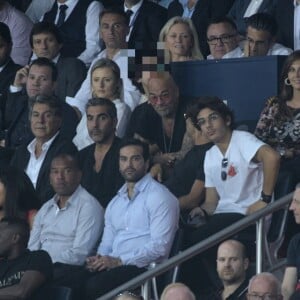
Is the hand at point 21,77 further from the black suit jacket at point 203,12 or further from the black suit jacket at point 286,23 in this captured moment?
the black suit jacket at point 286,23

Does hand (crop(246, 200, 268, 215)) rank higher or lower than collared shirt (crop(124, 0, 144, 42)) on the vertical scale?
lower

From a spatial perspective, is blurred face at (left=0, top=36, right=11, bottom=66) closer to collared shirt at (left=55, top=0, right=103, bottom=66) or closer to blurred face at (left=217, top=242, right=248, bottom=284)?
collared shirt at (left=55, top=0, right=103, bottom=66)

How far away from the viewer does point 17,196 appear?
1133 centimetres

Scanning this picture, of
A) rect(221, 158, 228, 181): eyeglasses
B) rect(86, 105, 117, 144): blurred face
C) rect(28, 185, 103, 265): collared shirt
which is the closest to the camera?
rect(221, 158, 228, 181): eyeglasses

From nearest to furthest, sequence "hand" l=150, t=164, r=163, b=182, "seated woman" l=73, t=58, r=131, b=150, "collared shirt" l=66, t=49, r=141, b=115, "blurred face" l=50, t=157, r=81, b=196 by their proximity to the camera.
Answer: "blurred face" l=50, t=157, r=81, b=196, "hand" l=150, t=164, r=163, b=182, "seated woman" l=73, t=58, r=131, b=150, "collared shirt" l=66, t=49, r=141, b=115

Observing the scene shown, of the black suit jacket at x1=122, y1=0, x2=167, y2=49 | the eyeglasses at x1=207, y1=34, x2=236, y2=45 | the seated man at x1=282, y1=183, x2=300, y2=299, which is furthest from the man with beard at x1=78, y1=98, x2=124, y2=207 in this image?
the seated man at x1=282, y1=183, x2=300, y2=299

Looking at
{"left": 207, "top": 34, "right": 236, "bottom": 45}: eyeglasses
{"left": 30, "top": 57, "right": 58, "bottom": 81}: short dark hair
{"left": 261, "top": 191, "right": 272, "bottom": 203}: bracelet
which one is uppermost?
{"left": 207, "top": 34, "right": 236, "bottom": 45}: eyeglasses

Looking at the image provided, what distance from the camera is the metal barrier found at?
32.6ft

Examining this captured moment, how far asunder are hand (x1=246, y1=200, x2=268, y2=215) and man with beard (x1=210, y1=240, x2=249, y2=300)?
2.36ft

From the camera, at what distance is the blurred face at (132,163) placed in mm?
10961

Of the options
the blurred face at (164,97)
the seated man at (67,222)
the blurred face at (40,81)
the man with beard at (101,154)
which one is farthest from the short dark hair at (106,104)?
the blurred face at (40,81)

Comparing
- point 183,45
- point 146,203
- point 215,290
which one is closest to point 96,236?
point 146,203

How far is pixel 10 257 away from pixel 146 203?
3.22 ft

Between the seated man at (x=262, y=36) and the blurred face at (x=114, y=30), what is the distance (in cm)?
146
